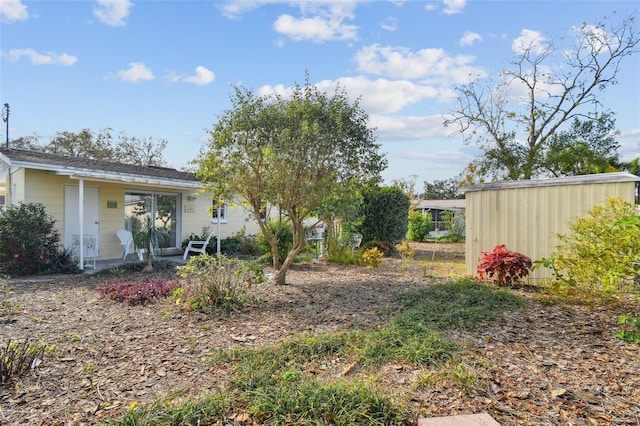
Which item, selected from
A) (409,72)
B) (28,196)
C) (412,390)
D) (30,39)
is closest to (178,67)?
(30,39)

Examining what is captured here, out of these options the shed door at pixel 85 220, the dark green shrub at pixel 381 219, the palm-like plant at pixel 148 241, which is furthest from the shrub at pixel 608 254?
the shed door at pixel 85 220

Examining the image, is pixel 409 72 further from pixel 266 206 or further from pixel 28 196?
pixel 28 196

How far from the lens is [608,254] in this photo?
4.24 meters

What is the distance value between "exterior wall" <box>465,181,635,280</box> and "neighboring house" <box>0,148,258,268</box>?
6.03m

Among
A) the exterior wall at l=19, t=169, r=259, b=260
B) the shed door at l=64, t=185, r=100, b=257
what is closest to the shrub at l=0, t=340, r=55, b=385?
the exterior wall at l=19, t=169, r=259, b=260

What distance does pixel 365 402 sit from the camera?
100 inches

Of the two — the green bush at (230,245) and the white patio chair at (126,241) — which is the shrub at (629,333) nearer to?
the green bush at (230,245)

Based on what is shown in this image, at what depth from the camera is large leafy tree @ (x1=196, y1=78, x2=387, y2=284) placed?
6496 mm

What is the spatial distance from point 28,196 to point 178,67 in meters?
5.17

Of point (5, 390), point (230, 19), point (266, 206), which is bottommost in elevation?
point (5, 390)

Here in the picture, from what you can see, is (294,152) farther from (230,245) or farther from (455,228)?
(455,228)

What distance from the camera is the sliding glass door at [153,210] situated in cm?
1196

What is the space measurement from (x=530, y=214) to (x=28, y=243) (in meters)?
11.0

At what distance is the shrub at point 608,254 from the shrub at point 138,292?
6.03 m
